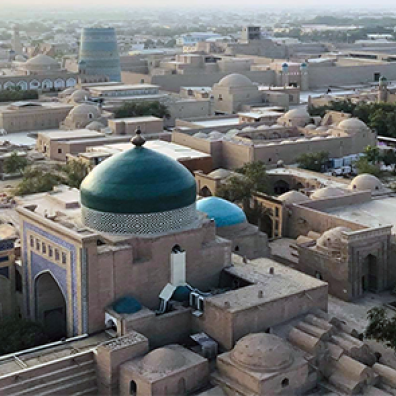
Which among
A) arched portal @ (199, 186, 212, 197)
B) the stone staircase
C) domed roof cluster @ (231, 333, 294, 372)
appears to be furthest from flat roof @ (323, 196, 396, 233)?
the stone staircase

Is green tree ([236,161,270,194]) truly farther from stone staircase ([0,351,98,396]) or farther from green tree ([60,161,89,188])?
stone staircase ([0,351,98,396])

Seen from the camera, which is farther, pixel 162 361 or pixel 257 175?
pixel 257 175

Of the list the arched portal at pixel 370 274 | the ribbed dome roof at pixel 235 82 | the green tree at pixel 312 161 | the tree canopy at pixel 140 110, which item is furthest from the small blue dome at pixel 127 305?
the ribbed dome roof at pixel 235 82

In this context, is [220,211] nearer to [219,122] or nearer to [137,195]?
[137,195]

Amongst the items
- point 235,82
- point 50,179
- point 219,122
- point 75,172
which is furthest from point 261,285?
point 235,82

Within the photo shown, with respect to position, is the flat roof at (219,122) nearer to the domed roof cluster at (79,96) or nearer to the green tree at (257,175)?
the domed roof cluster at (79,96)

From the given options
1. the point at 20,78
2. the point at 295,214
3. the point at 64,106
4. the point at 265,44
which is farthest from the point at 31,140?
the point at 265,44
